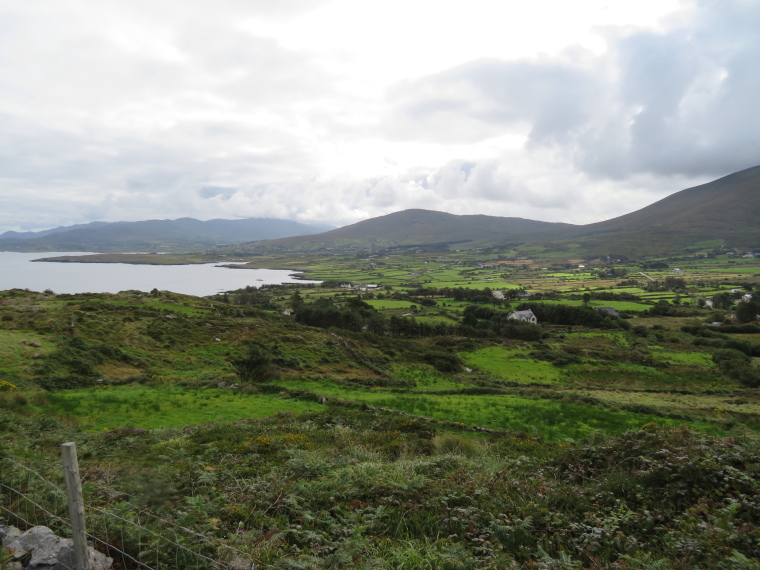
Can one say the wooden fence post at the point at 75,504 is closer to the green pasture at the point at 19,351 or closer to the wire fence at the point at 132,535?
the wire fence at the point at 132,535

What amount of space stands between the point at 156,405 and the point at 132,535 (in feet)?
40.3

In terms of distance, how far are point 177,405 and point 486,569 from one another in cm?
1532

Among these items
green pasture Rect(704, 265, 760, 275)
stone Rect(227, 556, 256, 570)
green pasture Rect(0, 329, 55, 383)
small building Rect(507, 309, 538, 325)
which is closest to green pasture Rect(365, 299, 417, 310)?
small building Rect(507, 309, 538, 325)

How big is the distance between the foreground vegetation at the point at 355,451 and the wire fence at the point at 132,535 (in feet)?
0.19

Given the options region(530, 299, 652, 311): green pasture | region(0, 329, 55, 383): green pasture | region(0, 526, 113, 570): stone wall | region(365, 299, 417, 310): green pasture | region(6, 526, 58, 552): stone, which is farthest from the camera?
region(365, 299, 417, 310): green pasture

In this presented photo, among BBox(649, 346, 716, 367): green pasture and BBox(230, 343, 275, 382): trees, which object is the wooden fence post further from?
BBox(649, 346, 716, 367): green pasture

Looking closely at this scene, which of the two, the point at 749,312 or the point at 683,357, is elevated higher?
the point at 749,312

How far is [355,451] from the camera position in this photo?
33.4 ft

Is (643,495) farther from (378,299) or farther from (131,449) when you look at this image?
(378,299)

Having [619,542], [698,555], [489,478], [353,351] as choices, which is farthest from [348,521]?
[353,351]

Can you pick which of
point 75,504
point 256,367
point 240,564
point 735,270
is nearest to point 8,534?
point 75,504

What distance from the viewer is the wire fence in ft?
15.8

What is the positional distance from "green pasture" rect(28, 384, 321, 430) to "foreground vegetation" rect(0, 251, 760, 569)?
0.13 metres

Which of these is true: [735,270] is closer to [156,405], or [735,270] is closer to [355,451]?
[355,451]
